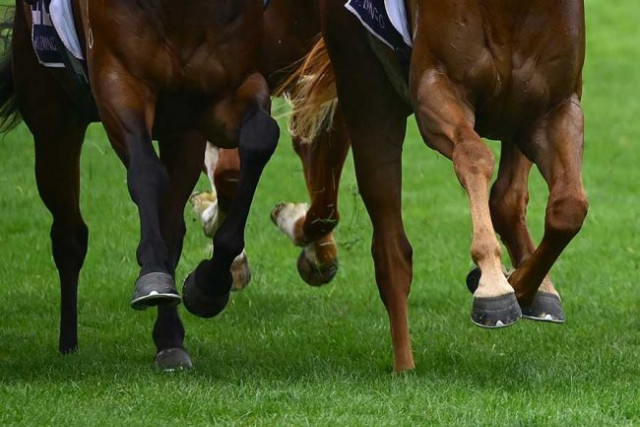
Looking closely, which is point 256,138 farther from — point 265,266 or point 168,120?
point 265,266

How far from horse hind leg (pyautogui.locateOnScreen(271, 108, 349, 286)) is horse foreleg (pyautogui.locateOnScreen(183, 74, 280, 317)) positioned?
6.79ft

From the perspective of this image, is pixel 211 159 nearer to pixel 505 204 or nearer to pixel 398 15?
pixel 505 204

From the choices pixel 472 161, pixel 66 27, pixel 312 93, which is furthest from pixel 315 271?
pixel 472 161

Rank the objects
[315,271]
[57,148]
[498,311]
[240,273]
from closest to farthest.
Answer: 1. [498,311]
2. [57,148]
3. [315,271]
4. [240,273]

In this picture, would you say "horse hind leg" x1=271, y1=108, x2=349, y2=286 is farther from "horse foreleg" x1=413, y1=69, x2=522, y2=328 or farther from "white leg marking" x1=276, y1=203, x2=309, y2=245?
"horse foreleg" x1=413, y1=69, x2=522, y2=328

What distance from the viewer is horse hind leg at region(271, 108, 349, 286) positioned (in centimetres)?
905

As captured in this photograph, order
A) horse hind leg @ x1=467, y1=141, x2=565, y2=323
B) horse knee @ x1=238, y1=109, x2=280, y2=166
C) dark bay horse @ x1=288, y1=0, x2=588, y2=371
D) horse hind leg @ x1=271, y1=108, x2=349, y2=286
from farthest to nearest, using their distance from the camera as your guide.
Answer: horse hind leg @ x1=271, y1=108, x2=349, y2=286, horse hind leg @ x1=467, y1=141, x2=565, y2=323, horse knee @ x1=238, y1=109, x2=280, y2=166, dark bay horse @ x1=288, y1=0, x2=588, y2=371

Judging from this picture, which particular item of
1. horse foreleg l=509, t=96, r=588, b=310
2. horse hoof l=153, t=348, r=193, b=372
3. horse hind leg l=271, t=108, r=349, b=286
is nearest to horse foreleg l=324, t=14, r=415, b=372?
horse foreleg l=509, t=96, r=588, b=310

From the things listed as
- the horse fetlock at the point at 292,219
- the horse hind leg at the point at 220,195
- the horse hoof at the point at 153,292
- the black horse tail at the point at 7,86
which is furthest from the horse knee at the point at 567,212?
the horse fetlock at the point at 292,219

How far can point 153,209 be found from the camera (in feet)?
21.3

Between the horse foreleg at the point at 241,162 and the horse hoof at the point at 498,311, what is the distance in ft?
3.84

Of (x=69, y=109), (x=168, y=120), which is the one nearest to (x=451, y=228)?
(x=69, y=109)

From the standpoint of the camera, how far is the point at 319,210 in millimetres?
9305

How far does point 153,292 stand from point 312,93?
7.12 ft
